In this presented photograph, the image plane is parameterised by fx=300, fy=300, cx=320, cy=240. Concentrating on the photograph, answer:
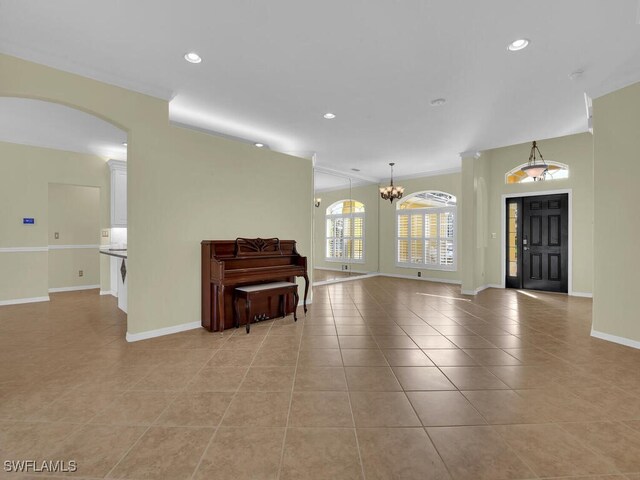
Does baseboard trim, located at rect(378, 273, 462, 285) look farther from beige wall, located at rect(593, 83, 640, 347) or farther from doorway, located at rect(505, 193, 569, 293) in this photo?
beige wall, located at rect(593, 83, 640, 347)

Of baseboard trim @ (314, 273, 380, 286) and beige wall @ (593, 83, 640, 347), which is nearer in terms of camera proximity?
beige wall @ (593, 83, 640, 347)

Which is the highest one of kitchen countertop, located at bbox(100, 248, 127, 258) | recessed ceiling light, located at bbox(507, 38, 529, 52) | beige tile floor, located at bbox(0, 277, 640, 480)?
recessed ceiling light, located at bbox(507, 38, 529, 52)

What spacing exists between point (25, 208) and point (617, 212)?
872 cm

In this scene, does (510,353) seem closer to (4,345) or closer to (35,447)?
(35,447)

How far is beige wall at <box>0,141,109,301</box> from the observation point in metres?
5.10

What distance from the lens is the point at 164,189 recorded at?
3.55 m

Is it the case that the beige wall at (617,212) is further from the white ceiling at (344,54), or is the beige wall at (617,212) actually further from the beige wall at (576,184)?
the beige wall at (576,184)

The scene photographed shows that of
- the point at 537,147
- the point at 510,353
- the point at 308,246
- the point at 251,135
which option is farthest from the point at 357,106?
the point at 537,147

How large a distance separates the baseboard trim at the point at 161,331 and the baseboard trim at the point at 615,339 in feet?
15.7

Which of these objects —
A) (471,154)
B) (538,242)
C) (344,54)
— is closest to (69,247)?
(344,54)

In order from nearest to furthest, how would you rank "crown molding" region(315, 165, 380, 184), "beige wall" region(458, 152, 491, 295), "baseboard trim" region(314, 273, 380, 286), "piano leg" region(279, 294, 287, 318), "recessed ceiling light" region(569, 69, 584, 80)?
1. "recessed ceiling light" region(569, 69, 584, 80)
2. "piano leg" region(279, 294, 287, 318)
3. "beige wall" region(458, 152, 491, 295)
4. "crown molding" region(315, 165, 380, 184)
5. "baseboard trim" region(314, 273, 380, 286)

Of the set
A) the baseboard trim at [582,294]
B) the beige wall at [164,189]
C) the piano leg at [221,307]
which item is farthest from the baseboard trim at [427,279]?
the piano leg at [221,307]

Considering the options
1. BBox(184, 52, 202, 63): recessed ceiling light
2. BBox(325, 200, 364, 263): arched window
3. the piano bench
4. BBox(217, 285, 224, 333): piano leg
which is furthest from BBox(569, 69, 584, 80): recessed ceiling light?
BBox(325, 200, 364, 263): arched window

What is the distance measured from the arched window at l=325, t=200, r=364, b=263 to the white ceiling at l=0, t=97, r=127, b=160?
248 inches
